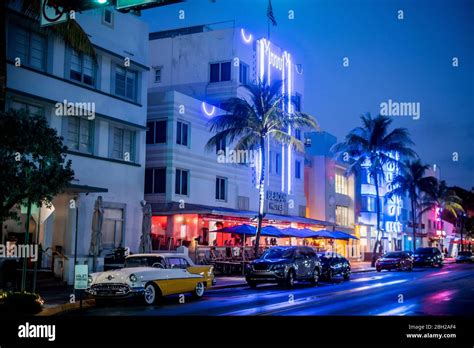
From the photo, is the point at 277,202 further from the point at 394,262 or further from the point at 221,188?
the point at 394,262

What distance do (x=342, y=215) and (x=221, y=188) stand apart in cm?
2184

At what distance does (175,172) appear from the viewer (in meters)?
35.7

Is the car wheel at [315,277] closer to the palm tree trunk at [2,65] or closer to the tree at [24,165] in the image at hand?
the tree at [24,165]

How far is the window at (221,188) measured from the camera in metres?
39.8

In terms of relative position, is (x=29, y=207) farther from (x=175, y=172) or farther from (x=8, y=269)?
(x=175, y=172)

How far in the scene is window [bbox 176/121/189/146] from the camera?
119ft

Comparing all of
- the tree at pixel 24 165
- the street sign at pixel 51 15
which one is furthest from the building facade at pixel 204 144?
the street sign at pixel 51 15

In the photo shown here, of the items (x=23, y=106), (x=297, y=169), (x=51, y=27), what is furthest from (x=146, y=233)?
(x=297, y=169)

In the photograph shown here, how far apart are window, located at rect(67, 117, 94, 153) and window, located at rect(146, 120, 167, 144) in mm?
7251

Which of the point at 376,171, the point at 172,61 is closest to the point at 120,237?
the point at 172,61

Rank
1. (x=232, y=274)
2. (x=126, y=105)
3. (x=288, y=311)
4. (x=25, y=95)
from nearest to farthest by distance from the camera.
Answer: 1. (x=288, y=311)
2. (x=25, y=95)
3. (x=126, y=105)
4. (x=232, y=274)

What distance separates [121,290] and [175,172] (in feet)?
58.8

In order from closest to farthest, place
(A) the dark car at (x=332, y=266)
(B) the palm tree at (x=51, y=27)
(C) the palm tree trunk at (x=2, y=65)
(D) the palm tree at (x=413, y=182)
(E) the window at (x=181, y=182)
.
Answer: (C) the palm tree trunk at (x=2, y=65) → (B) the palm tree at (x=51, y=27) → (A) the dark car at (x=332, y=266) → (E) the window at (x=181, y=182) → (D) the palm tree at (x=413, y=182)

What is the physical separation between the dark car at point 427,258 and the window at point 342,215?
9324 mm
